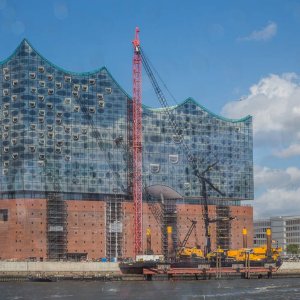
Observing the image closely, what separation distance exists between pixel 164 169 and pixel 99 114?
20.2m

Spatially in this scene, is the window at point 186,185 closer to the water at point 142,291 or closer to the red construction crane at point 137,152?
the red construction crane at point 137,152

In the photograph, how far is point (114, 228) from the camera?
16800cm

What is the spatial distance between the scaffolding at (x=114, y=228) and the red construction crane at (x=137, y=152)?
11.7ft

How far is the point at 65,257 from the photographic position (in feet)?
530

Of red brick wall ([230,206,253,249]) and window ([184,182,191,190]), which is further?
red brick wall ([230,206,253,249])

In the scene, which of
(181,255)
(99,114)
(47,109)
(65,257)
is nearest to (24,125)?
(47,109)

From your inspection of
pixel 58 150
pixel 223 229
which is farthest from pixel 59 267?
pixel 223 229

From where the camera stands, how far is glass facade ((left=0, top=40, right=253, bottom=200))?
6398 inches

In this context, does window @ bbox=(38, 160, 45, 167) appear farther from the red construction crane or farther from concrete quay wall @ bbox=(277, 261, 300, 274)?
concrete quay wall @ bbox=(277, 261, 300, 274)

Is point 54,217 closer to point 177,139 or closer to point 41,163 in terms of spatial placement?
point 41,163

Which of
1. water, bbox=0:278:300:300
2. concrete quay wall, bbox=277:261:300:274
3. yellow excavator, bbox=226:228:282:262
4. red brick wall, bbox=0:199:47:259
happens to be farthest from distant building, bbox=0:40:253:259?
water, bbox=0:278:300:300

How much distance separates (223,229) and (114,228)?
2808cm

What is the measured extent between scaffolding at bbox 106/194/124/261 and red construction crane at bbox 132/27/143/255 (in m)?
3.58

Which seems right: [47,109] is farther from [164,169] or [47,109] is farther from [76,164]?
[164,169]
